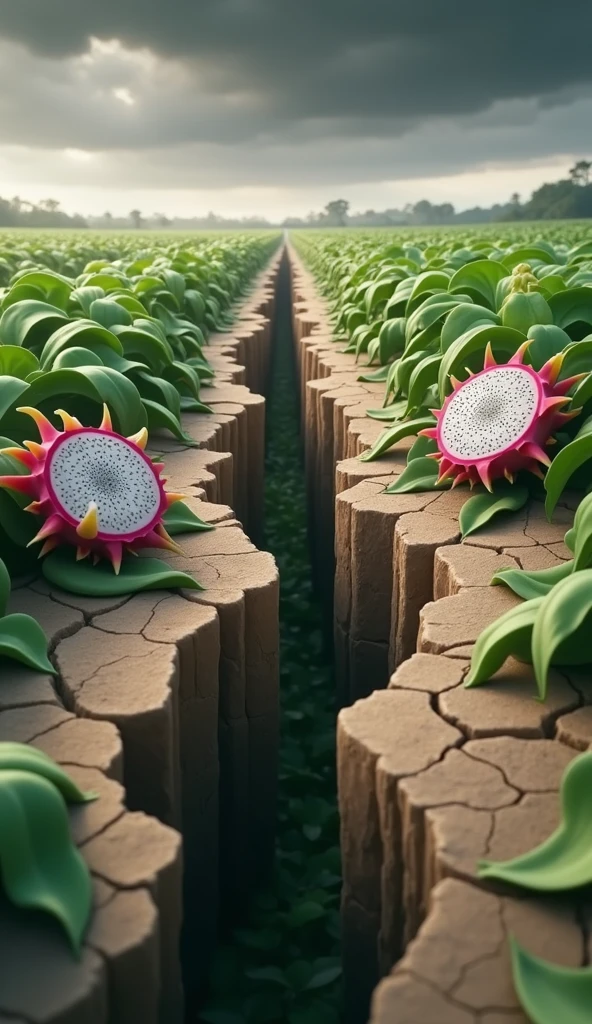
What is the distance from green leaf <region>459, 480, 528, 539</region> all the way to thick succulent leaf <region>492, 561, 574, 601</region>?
0.44m

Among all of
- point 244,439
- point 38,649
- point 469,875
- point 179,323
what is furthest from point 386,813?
point 179,323

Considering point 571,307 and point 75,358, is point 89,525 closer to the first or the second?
point 75,358

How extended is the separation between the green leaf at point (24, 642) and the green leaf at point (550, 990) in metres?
1.11

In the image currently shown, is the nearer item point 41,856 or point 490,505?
point 41,856

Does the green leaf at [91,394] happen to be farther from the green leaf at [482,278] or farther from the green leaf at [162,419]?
the green leaf at [482,278]

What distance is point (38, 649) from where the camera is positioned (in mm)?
2008

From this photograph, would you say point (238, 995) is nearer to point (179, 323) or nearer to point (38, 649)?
point (38, 649)

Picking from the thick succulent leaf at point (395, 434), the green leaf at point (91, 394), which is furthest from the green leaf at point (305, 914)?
the thick succulent leaf at point (395, 434)

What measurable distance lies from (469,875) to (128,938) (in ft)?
1.64

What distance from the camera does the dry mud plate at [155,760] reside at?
4.28 feet

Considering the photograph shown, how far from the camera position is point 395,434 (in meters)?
3.51

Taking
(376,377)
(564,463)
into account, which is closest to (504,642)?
(564,463)

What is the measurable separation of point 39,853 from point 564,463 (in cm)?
174

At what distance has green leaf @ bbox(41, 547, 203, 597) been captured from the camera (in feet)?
7.75
